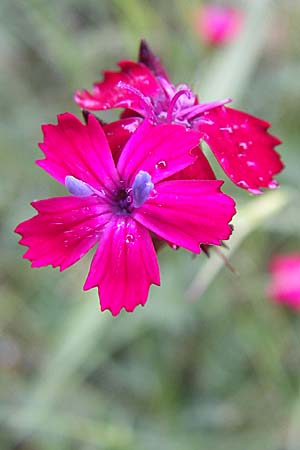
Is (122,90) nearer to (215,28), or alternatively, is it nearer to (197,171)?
(197,171)

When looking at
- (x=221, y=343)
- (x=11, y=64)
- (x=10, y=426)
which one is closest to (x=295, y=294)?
(x=221, y=343)

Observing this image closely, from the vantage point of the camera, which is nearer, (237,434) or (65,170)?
(65,170)

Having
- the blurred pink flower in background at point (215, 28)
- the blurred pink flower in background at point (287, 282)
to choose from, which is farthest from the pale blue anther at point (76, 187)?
the blurred pink flower in background at point (215, 28)

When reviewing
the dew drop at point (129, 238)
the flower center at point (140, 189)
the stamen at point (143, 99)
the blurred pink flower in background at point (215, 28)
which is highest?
the blurred pink flower in background at point (215, 28)

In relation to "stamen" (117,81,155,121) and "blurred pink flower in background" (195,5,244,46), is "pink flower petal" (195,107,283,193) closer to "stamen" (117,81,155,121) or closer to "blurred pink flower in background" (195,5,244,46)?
"stamen" (117,81,155,121)

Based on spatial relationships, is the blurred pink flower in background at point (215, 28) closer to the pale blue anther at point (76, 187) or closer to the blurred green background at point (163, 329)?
the blurred green background at point (163, 329)

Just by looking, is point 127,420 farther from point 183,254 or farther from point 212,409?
point 183,254
